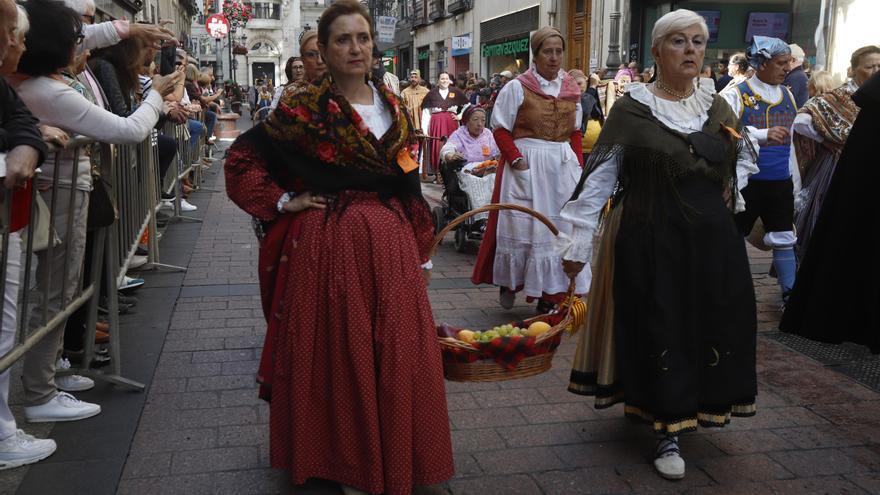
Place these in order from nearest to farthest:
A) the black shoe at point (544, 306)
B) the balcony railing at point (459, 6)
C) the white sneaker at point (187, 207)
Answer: the black shoe at point (544, 306) → the white sneaker at point (187, 207) → the balcony railing at point (459, 6)

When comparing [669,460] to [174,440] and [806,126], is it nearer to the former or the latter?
[174,440]

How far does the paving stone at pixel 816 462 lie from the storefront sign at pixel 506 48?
23.9 m

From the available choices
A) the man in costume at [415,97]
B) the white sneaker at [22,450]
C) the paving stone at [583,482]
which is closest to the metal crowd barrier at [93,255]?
the white sneaker at [22,450]

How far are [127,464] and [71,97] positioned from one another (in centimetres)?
157

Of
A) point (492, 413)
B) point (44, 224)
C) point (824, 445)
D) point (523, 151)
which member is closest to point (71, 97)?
point (44, 224)

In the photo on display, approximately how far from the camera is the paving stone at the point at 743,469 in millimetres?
3451

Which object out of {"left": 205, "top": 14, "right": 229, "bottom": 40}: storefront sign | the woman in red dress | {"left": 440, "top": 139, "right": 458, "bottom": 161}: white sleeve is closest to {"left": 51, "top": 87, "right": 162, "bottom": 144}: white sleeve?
the woman in red dress

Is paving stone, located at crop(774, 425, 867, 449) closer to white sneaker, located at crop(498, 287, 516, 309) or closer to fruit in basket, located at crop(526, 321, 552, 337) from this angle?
fruit in basket, located at crop(526, 321, 552, 337)

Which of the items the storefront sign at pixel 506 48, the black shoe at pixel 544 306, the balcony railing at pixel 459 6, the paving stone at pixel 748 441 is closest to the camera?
the paving stone at pixel 748 441

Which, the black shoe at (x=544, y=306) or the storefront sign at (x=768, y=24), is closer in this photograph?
the black shoe at (x=544, y=306)

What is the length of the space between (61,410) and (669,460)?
274 centimetres

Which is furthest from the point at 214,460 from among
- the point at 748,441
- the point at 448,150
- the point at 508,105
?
the point at 448,150

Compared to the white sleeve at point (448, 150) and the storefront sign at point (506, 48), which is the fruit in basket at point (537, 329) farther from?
the storefront sign at point (506, 48)

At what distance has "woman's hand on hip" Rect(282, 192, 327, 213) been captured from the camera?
3.09 meters
